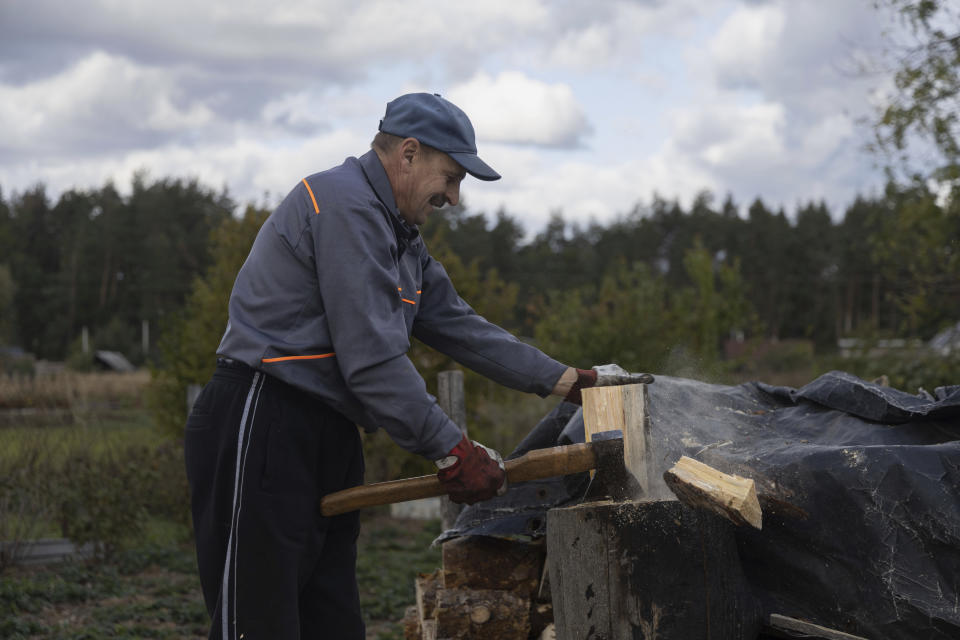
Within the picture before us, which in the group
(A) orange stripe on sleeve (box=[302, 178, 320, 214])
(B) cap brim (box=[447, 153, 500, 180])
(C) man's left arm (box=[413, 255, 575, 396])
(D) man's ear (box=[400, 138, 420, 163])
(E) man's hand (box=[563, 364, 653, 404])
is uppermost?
(D) man's ear (box=[400, 138, 420, 163])

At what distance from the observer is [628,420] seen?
107 inches

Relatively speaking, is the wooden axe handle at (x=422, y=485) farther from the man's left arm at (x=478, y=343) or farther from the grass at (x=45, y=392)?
the grass at (x=45, y=392)

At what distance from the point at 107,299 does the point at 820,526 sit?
5733 centimetres

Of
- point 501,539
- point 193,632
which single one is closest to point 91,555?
point 193,632

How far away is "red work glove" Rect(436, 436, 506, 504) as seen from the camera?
248 centimetres

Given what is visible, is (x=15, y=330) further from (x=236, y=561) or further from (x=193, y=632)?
(x=236, y=561)

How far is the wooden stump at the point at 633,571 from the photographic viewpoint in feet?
8.30

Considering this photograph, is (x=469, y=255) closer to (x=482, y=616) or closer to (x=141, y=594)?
(x=141, y=594)

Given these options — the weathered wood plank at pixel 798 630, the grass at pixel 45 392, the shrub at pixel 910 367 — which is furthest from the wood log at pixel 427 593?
the shrub at pixel 910 367

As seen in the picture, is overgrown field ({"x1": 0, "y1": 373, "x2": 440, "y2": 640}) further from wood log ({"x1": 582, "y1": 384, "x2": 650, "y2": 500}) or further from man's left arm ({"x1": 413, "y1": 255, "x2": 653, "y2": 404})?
wood log ({"x1": 582, "y1": 384, "x2": 650, "y2": 500})

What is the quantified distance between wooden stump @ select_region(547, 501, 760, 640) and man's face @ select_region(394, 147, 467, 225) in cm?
98

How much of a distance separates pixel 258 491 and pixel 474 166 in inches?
43.4

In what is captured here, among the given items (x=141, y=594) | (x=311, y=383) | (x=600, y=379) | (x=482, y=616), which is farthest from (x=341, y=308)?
(x=141, y=594)

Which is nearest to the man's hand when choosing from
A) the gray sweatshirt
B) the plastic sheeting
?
the plastic sheeting
